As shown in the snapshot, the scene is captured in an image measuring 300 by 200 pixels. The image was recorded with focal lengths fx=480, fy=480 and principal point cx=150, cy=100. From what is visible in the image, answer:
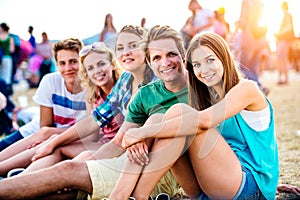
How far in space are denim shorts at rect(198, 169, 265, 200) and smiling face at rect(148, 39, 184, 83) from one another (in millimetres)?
530

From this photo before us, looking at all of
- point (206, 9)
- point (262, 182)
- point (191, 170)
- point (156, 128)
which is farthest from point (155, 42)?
point (206, 9)

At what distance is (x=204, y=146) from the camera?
6.17 ft

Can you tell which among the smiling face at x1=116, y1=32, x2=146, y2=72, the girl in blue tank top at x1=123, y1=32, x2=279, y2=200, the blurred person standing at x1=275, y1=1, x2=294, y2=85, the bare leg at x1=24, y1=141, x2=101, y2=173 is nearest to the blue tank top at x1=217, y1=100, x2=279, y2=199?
the girl in blue tank top at x1=123, y1=32, x2=279, y2=200

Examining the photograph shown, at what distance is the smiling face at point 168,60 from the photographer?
215 cm

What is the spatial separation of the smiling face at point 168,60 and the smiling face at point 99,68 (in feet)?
1.71

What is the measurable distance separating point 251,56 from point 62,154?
133 inches

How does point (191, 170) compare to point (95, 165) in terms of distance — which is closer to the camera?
point (191, 170)

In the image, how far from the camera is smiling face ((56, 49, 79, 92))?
2.96 metres

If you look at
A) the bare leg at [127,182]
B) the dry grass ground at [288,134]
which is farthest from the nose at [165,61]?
the dry grass ground at [288,134]

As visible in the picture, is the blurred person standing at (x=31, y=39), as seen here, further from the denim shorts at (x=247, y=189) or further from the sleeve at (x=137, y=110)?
the denim shorts at (x=247, y=189)

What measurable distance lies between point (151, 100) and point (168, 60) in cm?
20

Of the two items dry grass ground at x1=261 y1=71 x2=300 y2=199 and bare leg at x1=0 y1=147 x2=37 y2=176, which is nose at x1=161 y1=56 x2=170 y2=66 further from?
bare leg at x1=0 y1=147 x2=37 y2=176

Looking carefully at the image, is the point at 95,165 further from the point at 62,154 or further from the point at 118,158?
the point at 62,154

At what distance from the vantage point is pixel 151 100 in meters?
2.20
